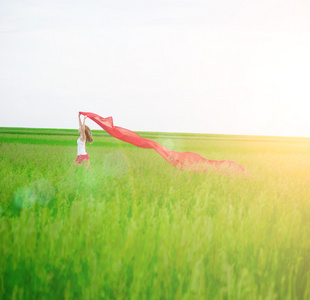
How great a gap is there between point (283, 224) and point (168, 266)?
4.56ft

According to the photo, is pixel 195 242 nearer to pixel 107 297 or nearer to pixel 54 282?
pixel 107 297

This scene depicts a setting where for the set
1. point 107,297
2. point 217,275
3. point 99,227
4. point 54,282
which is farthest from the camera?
point 99,227

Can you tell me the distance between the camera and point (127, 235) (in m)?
2.12

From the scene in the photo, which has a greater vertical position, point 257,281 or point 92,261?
point 92,261

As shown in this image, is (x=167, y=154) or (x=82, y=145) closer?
(x=82, y=145)

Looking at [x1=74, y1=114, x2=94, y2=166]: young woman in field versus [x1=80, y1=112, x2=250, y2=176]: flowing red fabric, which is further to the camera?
[x1=80, y1=112, x2=250, y2=176]: flowing red fabric

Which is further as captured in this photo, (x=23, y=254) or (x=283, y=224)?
(x=283, y=224)

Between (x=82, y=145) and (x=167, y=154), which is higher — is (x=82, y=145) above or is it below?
above

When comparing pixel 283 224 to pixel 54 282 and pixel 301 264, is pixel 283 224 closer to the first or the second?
pixel 301 264

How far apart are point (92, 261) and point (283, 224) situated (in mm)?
1839

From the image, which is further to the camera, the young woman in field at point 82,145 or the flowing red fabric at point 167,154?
the flowing red fabric at point 167,154

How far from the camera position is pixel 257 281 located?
1843mm

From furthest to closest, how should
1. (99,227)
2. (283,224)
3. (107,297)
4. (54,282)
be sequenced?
1. (283,224)
2. (99,227)
3. (54,282)
4. (107,297)

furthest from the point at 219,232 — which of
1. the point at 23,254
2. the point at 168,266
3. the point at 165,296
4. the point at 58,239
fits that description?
the point at 23,254
